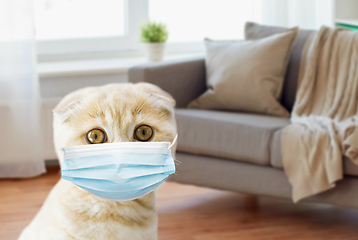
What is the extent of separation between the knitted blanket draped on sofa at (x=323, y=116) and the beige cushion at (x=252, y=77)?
11 centimetres

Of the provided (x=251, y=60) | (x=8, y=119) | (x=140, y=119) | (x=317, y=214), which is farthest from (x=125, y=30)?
(x=140, y=119)

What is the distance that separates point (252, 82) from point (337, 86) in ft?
1.29

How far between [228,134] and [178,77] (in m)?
0.48

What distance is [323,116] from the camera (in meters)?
1.97

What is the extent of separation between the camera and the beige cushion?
2117 millimetres

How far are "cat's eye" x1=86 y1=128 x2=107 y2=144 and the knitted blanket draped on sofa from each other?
4.14 feet

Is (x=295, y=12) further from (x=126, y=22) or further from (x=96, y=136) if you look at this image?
(x=96, y=136)

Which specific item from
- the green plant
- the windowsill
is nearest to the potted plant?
the green plant

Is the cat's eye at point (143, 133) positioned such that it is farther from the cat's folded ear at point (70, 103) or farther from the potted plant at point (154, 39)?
the potted plant at point (154, 39)

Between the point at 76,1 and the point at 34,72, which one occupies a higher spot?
the point at 76,1

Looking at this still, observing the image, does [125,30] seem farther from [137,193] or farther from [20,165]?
[137,193]

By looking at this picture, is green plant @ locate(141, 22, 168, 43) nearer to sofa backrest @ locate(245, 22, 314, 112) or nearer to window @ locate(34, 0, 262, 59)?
window @ locate(34, 0, 262, 59)

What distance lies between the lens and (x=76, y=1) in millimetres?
2883

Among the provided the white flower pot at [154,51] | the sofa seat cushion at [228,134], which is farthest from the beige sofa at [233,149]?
the white flower pot at [154,51]
